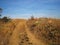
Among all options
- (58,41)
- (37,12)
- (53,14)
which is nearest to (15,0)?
(37,12)

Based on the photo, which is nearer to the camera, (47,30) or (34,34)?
(47,30)

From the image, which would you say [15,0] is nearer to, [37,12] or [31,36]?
[37,12]

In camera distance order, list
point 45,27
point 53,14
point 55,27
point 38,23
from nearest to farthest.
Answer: point 53,14
point 55,27
point 45,27
point 38,23

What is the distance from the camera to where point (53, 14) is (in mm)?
4395

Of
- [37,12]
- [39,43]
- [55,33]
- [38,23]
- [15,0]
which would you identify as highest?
[15,0]

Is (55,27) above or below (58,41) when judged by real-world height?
above

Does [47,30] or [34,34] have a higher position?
[47,30]

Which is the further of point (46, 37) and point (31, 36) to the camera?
point (31, 36)

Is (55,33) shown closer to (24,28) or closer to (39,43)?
(39,43)

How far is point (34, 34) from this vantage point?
527 centimetres

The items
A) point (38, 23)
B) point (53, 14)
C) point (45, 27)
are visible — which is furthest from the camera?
point (38, 23)

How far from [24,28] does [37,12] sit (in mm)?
1335

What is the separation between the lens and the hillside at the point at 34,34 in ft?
14.7

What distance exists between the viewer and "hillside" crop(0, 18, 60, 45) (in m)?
4.48
